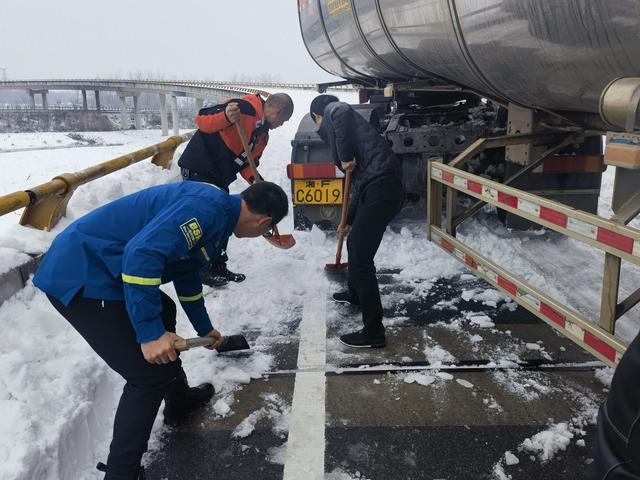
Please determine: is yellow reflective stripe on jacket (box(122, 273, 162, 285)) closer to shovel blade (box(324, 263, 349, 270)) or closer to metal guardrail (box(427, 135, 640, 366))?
metal guardrail (box(427, 135, 640, 366))

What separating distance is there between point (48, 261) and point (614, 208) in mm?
2698

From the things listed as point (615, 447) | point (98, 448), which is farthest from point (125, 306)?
point (615, 447)

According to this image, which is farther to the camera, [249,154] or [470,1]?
[249,154]

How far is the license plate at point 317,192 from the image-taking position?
5.91 m

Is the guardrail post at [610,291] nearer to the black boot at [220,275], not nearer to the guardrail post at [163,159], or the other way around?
the black boot at [220,275]

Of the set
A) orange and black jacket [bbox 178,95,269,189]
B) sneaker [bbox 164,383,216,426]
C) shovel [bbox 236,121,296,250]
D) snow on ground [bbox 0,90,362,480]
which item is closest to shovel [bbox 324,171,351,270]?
snow on ground [bbox 0,90,362,480]

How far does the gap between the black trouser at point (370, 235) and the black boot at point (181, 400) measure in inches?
50.5

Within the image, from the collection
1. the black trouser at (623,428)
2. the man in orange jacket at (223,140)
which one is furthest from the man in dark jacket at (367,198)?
the black trouser at (623,428)

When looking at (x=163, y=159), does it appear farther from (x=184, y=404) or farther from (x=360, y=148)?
(x=184, y=404)

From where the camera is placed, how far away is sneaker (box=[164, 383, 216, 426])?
116 inches

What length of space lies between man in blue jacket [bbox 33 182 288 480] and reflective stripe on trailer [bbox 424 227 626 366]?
6.13 ft

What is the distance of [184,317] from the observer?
13.7 feet

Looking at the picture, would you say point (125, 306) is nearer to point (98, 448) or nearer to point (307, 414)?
point (98, 448)

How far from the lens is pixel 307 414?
3029mm
